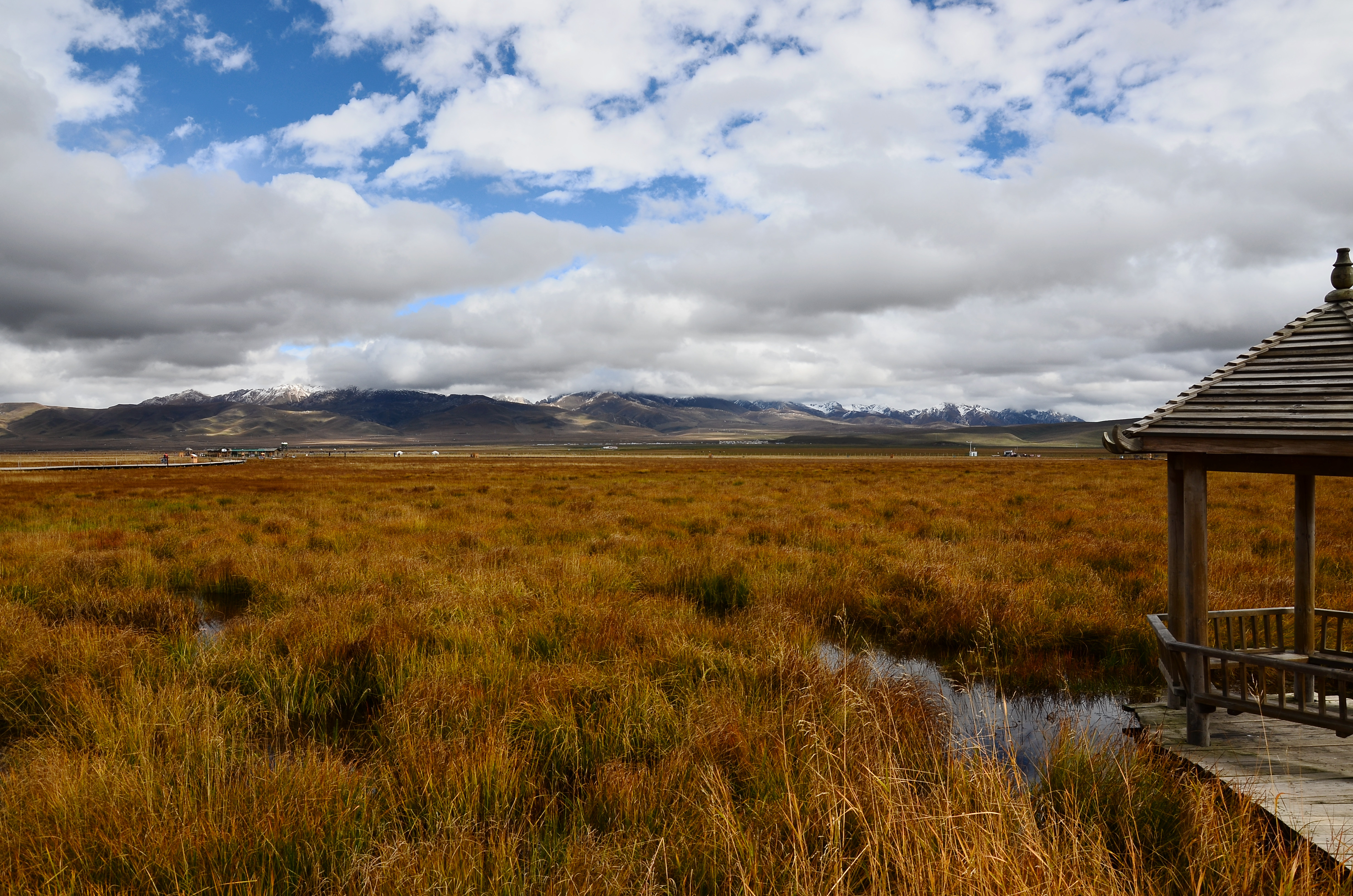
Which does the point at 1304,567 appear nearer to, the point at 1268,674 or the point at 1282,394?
the point at 1268,674

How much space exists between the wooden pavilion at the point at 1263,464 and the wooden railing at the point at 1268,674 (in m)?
0.02

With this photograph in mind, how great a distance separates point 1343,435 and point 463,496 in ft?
94.3

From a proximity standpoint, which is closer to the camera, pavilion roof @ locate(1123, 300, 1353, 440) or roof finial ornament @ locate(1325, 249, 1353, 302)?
pavilion roof @ locate(1123, 300, 1353, 440)

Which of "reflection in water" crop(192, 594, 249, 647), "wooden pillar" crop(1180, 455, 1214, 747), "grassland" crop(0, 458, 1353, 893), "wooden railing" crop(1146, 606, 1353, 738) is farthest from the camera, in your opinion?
"reflection in water" crop(192, 594, 249, 647)

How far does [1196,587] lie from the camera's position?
6250 mm

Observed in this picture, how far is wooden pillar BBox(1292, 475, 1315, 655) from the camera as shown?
21.8 feet

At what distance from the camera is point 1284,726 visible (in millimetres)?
6453

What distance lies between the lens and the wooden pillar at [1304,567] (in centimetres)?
664

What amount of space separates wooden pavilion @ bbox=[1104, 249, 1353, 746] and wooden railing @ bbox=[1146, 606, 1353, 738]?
0.05ft

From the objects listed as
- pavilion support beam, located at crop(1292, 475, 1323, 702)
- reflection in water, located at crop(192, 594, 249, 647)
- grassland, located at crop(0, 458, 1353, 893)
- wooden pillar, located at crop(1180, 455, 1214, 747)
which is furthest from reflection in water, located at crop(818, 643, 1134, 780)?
reflection in water, located at crop(192, 594, 249, 647)

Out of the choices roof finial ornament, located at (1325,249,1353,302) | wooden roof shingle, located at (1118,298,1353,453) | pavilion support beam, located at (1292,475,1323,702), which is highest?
roof finial ornament, located at (1325,249,1353,302)

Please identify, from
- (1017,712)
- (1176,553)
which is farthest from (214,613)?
(1176,553)

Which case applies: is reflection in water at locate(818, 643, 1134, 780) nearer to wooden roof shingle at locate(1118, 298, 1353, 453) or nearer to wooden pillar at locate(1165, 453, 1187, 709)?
wooden pillar at locate(1165, 453, 1187, 709)

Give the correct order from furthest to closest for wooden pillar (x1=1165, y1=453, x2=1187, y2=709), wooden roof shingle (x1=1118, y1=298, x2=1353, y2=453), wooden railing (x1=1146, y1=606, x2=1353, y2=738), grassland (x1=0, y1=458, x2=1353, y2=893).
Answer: wooden pillar (x1=1165, y1=453, x2=1187, y2=709), wooden roof shingle (x1=1118, y1=298, x2=1353, y2=453), wooden railing (x1=1146, y1=606, x2=1353, y2=738), grassland (x1=0, y1=458, x2=1353, y2=893)
